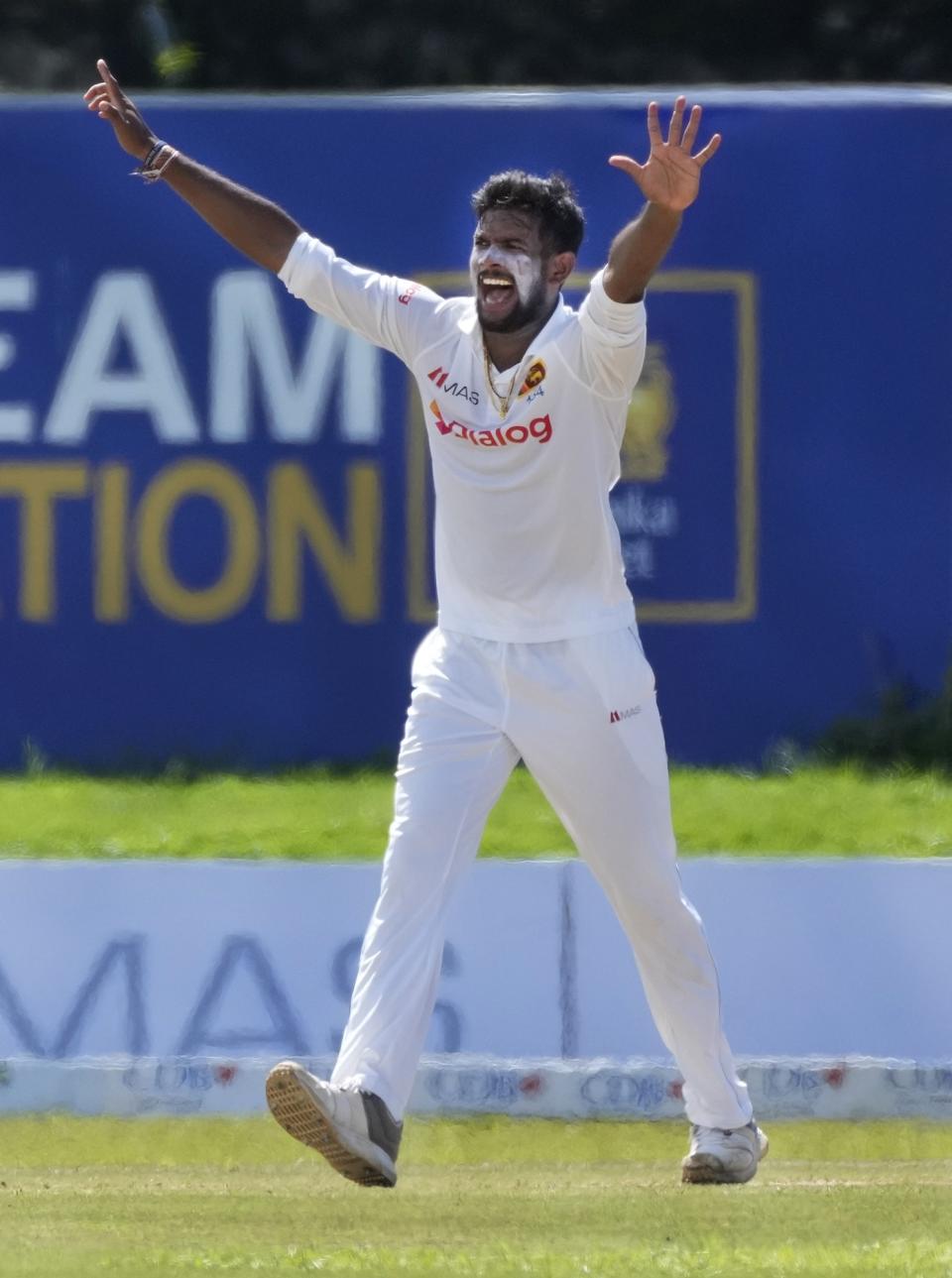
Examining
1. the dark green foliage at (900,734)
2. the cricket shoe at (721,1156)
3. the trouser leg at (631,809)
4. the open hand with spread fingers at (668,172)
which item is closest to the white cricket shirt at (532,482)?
the trouser leg at (631,809)

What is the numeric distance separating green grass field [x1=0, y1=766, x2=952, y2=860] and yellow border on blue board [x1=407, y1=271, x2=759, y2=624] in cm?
64

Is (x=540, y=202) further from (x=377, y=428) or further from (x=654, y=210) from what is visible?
(x=377, y=428)

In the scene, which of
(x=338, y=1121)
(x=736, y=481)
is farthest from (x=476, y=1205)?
(x=736, y=481)

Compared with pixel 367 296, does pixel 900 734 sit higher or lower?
lower

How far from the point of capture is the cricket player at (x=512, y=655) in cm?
501

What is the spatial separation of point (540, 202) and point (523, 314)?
0.24m

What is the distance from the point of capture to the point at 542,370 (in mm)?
5008

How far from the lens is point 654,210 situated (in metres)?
4.77

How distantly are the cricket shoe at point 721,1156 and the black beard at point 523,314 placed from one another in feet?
5.27

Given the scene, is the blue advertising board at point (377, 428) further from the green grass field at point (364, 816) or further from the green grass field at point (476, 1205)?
the green grass field at point (476, 1205)

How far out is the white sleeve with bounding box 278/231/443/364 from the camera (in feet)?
17.1

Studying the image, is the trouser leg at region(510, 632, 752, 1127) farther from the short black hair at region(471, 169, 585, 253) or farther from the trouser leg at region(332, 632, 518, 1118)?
the short black hair at region(471, 169, 585, 253)

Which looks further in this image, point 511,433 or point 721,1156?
point 721,1156

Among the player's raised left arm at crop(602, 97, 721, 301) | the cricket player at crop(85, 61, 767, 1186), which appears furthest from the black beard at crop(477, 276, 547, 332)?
the player's raised left arm at crop(602, 97, 721, 301)
